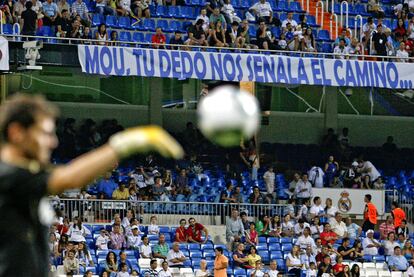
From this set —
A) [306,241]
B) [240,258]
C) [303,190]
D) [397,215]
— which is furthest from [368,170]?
[240,258]

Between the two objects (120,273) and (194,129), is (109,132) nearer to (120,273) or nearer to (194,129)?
(194,129)

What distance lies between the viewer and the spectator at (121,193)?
25.5m

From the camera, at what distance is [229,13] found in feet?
→ 95.9

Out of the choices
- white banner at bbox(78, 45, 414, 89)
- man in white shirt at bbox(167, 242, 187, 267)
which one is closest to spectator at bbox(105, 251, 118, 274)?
man in white shirt at bbox(167, 242, 187, 267)

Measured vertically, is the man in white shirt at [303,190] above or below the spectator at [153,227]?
above

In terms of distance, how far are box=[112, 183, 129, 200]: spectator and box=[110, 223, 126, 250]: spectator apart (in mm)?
1936

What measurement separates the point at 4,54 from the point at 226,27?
621 centimetres

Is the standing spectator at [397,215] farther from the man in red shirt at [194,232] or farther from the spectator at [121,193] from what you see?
the spectator at [121,193]

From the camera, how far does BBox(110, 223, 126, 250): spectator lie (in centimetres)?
2352

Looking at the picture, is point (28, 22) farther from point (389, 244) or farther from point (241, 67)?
point (389, 244)

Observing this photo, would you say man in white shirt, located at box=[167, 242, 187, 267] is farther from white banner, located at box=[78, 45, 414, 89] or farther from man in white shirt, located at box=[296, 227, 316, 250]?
white banner, located at box=[78, 45, 414, 89]

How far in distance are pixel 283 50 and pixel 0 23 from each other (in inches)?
265

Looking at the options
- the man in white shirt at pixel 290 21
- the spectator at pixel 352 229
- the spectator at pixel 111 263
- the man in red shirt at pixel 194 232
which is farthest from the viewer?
the man in white shirt at pixel 290 21

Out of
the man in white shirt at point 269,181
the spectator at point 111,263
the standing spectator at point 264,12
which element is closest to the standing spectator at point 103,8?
the standing spectator at point 264,12
